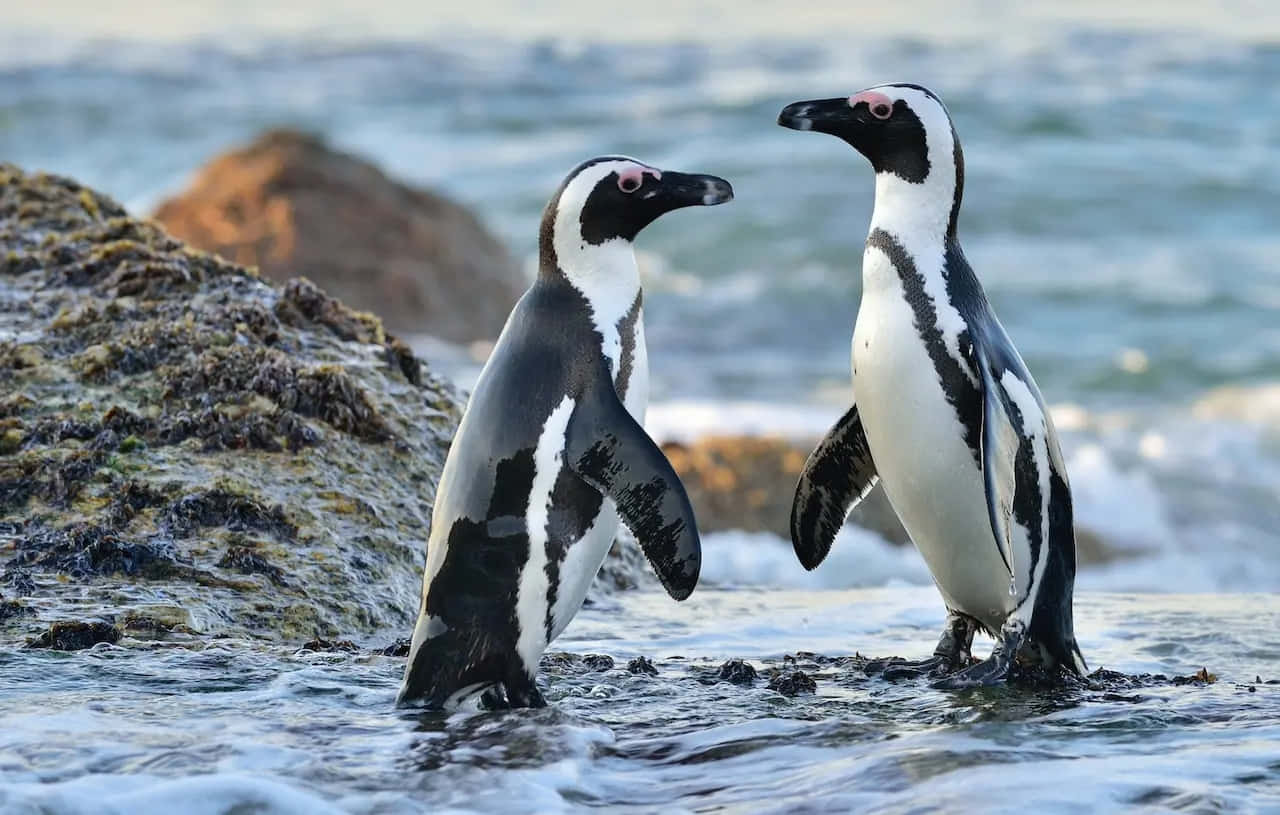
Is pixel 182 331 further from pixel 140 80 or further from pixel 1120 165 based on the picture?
pixel 140 80

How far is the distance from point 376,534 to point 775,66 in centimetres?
3331

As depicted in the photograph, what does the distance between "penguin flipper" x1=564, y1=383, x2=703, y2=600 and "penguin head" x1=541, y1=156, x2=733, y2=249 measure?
593 mm

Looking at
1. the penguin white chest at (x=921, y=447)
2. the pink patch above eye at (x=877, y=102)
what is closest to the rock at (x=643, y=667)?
the penguin white chest at (x=921, y=447)

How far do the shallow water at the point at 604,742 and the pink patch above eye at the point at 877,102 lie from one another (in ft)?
5.79

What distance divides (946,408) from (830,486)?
0.75m

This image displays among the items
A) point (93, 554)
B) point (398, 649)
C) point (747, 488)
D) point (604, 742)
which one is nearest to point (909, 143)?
point (604, 742)

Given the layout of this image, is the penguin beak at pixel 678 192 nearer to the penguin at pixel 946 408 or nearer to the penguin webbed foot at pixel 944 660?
the penguin at pixel 946 408

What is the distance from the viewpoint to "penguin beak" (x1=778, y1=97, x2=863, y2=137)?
5742 millimetres

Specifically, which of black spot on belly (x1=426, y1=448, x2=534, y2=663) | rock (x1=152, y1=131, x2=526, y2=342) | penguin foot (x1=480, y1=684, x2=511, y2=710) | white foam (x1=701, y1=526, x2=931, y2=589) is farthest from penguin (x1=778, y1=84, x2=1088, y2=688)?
rock (x1=152, y1=131, x2=526, y2=342)

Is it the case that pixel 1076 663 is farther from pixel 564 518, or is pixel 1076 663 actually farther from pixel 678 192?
pixel 678 192

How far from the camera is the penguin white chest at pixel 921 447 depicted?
5555mm

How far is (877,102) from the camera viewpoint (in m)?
5.71

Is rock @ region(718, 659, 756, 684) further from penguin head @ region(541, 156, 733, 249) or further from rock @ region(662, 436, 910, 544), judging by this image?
rock @ region(662, 436, 910, 544)

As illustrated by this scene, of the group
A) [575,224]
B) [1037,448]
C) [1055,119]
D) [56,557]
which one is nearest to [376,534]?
[56,557]
